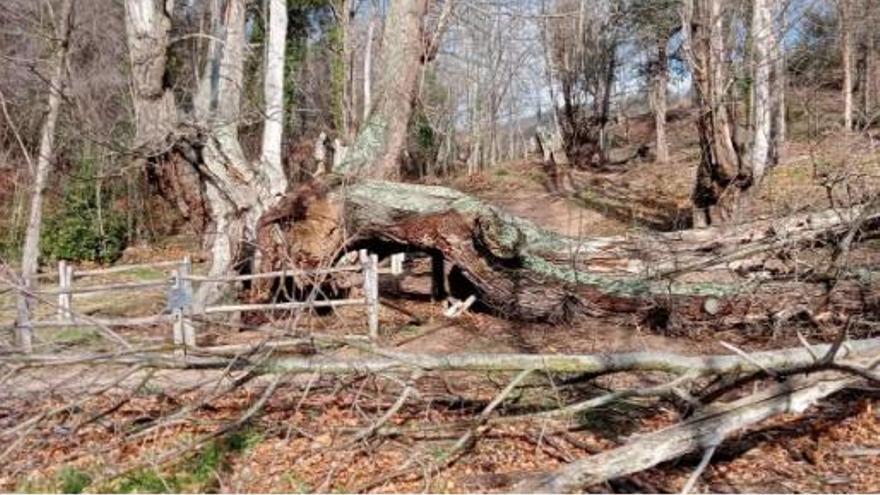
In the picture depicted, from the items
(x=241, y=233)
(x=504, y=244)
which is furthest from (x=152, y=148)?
(x=504, y=244)

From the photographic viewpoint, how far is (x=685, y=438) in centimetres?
395

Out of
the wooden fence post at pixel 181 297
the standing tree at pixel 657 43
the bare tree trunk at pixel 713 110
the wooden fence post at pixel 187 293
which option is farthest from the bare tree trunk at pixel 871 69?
the wooden fence post at pixel 181 297

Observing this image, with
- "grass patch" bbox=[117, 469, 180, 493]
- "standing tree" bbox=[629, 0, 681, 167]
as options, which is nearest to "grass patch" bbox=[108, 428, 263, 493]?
"grass patch" bbox=[117, 469, 180, 493]

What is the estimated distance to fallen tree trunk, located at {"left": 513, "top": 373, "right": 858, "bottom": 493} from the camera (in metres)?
3.74

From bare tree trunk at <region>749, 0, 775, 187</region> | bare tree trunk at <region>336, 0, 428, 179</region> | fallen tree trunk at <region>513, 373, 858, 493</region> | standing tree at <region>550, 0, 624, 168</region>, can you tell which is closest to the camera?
fallen tree trunk at <region>513, 373, 858, 493</region>

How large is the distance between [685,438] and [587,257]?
4065 millimetres

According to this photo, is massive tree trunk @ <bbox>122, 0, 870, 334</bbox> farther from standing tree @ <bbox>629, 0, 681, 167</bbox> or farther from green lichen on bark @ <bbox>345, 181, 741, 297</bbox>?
standing tree @ <bbox>629, 0, 681, 167</bbox>

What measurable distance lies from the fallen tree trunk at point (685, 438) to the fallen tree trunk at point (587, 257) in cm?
289

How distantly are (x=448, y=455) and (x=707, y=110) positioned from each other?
8.04m

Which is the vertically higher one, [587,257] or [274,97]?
[274,97]

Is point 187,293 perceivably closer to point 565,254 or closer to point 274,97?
point 274,97

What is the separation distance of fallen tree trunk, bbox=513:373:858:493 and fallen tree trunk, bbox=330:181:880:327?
289 cm

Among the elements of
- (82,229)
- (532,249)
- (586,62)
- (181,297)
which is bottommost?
(181,297)

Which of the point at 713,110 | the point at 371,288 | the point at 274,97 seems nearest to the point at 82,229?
the point at 274,97
